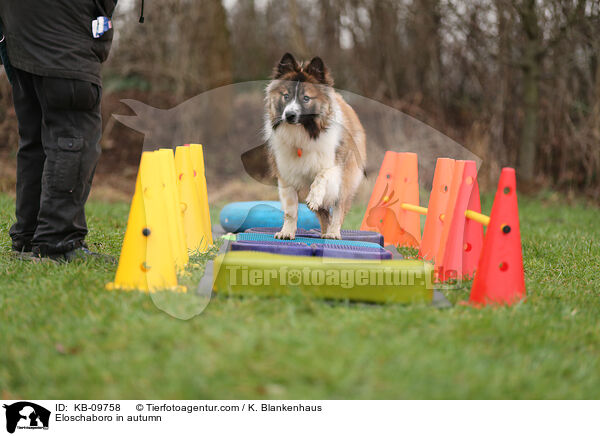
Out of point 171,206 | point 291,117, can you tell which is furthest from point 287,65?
point 171,206

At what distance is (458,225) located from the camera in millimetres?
3814

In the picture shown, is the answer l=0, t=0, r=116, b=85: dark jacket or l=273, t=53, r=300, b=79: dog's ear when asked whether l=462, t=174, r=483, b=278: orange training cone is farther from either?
l=0, t=0, r=116, b=85: dark jacket

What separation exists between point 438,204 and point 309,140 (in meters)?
1.11

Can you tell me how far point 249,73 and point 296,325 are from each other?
12.7 meters

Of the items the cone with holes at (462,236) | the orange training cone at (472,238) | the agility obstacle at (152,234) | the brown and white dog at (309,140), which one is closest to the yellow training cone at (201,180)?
the brown and white dog at (309,140)

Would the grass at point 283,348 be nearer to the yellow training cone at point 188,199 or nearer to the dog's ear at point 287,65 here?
the yellow training cone at point 188,199

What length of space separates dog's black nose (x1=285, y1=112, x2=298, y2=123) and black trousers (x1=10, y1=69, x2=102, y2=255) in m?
1.28

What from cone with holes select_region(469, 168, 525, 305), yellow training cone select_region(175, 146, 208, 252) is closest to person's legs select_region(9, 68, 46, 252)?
yellow training cone select_region(175, 146, 208, 252)

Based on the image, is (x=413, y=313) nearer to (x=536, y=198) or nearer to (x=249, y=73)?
(x=536, y=198)

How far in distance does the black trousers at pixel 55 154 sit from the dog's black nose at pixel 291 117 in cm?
128
